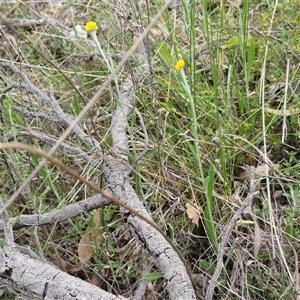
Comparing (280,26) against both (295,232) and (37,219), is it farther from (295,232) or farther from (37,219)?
(37,219)

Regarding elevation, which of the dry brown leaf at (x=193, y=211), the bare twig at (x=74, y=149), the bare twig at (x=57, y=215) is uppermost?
the bare twig at (x=74, y=149)

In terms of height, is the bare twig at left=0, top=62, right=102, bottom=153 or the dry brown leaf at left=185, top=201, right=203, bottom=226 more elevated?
the bare twig at left=0, top=62, right=102, bottom=153

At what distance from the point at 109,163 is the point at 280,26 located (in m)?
0.91

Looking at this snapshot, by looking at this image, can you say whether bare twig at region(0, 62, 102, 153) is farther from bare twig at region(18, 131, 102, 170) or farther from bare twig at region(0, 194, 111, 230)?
bare twig at region(0, 194, 111, 230)

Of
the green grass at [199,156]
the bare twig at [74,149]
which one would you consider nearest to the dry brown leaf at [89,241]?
the green grass at [199,156]

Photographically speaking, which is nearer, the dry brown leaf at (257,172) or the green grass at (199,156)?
the green grass at (199,156)

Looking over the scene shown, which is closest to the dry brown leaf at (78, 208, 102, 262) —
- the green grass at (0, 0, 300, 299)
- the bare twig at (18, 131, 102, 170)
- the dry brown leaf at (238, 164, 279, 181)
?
the green grass at (0, 0, 300, 299)

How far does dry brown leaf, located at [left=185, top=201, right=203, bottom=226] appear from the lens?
57.1 inches

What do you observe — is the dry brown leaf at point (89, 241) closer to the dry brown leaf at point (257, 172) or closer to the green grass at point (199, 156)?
the green grass at point (199, 156)

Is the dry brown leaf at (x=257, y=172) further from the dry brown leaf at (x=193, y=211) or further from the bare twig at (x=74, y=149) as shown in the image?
the bare twig at (x=74, y=149)

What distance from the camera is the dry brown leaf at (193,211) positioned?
1450 mm

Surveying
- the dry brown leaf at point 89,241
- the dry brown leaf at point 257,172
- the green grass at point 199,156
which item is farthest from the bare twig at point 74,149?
the dry brown leaf at point 257,172

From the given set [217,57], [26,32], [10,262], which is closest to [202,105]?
[217,57]

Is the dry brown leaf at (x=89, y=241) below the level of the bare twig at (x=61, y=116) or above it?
below
